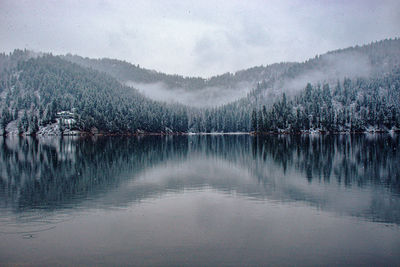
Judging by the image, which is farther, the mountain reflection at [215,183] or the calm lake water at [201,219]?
the mountain reflection at [215,183]

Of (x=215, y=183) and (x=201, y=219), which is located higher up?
(x=215, y=183)

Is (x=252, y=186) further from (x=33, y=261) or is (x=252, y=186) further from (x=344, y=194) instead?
(x=33, y=261)

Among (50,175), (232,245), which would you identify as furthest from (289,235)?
(50,175)

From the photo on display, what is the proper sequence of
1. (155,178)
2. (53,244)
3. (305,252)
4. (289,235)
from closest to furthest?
(305,252) < (53,244) < (289,235) < (155,178)

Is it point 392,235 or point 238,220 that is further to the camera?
point 238,220

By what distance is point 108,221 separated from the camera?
20.5 metres

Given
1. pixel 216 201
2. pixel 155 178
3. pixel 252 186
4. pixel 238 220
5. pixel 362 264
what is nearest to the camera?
pixel 362 264

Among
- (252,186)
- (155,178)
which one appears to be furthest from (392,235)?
(155,178)

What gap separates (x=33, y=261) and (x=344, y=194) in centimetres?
2409

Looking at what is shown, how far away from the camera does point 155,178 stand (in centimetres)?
3653

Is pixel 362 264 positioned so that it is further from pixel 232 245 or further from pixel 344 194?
pixel 344 194

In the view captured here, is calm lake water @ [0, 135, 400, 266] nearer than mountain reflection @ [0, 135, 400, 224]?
Yes

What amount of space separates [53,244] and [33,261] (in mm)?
1971

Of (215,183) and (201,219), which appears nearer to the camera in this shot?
(201,219)
